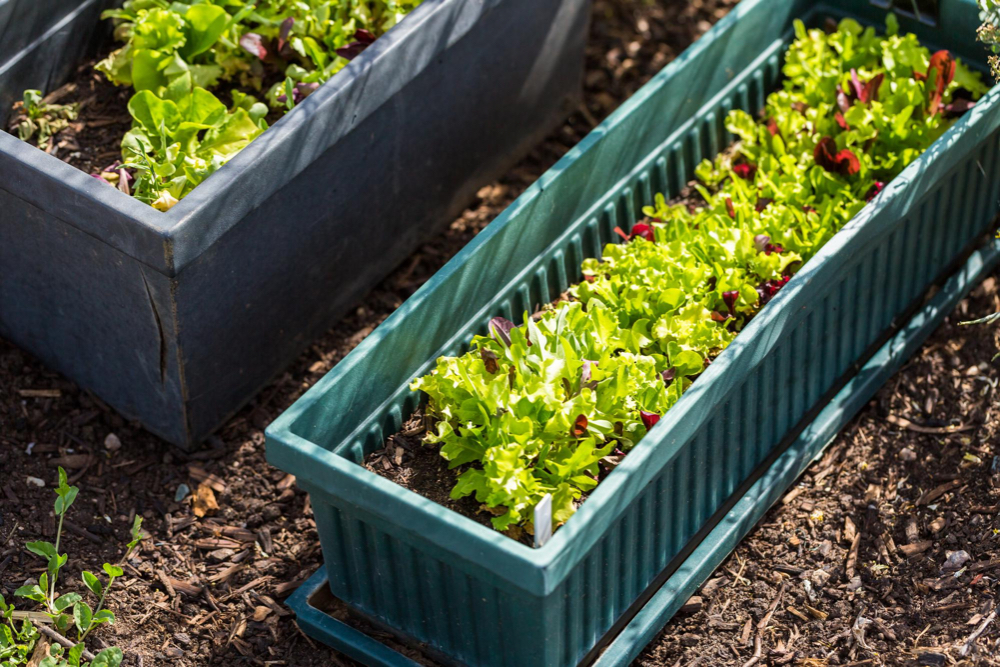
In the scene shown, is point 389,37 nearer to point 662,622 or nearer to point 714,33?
point 714,33

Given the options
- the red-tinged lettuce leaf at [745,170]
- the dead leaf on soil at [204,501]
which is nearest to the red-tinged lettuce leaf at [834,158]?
the red-tinged lettuce leaf at [745,170]

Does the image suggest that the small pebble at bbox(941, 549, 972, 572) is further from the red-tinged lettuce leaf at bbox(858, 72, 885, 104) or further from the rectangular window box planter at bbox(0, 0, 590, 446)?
the rectangular window box planter at bbox(0, 0, 590, 446)

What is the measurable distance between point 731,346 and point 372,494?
0.74 m

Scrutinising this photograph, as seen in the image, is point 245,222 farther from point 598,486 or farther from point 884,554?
point 884,554

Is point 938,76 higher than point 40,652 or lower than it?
higher

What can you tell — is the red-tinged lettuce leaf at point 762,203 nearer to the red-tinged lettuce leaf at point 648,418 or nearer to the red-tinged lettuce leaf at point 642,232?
the red-tinged lettuce leaf at point 642,232

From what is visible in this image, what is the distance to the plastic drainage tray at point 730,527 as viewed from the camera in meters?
2.68

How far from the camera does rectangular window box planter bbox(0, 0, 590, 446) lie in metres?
2.79

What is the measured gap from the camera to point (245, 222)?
9.49 feet

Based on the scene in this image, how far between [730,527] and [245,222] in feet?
3.94

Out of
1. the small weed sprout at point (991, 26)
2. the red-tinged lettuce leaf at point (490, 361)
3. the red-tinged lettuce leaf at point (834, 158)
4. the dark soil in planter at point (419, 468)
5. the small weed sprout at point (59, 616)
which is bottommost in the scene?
the small weed sprout at point (59, 616)

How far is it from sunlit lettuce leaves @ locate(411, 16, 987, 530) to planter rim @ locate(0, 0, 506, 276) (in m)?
0.55

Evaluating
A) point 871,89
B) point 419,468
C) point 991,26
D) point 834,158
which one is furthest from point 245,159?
point 991,26

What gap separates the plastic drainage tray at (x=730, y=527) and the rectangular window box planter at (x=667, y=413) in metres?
0.04
